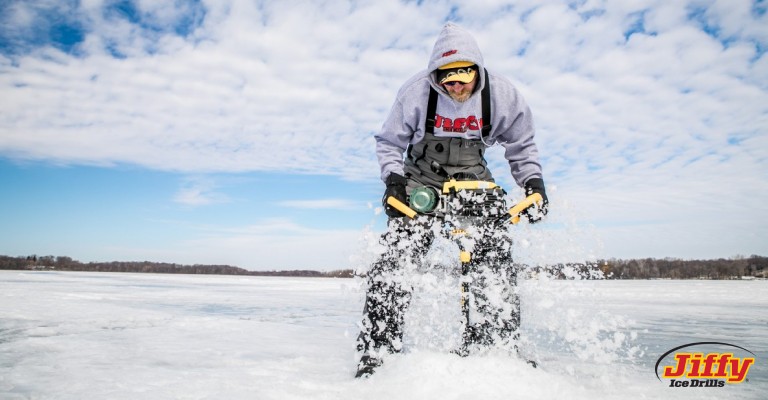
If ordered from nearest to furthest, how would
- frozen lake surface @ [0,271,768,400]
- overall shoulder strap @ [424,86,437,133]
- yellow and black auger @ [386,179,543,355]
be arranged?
frozen lake surface @ [0,271,768,400] → yellow and black auger @ [386,179,543,355] → overall shoulder strap @ [424,86,437,133]

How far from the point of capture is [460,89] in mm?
2100

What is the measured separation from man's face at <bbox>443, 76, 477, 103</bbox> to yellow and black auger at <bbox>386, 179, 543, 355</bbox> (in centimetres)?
45

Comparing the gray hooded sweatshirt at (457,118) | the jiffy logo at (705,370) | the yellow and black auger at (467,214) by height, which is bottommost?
the jiffy logo at (705,370)

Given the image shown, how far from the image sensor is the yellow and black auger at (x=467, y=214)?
6.35 feet

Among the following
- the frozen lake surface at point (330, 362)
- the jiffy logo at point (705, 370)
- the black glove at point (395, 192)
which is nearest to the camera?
the frozen lake surface at point (330, 362)

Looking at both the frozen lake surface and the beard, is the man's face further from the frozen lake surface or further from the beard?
the frozen lake surface

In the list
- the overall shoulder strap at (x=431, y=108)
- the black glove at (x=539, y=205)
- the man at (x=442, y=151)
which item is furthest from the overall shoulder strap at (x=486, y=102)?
the black glove at (x=539, y=205)

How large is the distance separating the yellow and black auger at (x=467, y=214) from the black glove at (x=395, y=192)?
50 mm

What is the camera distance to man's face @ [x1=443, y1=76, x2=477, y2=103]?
2.09 metres

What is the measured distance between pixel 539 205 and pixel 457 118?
599 millimetres

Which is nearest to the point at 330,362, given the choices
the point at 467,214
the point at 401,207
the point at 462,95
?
the point at 401,207

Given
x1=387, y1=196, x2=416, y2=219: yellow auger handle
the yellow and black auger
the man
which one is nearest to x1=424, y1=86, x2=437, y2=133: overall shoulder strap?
the man

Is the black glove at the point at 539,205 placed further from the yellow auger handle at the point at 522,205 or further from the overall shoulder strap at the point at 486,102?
the overall shoulder strap at the point at 486,102

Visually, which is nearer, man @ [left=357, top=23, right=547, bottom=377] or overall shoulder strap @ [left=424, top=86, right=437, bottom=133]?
man @ [left=357, top=23, right=547, bottom=377]
